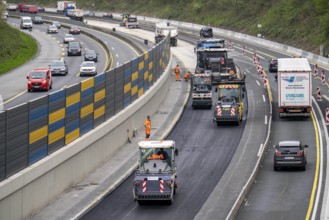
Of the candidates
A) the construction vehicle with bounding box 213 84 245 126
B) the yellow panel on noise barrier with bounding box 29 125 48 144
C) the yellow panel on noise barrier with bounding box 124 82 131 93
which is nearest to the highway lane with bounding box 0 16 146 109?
the yellow panel on noise barrier with bounding box 124 82 131 93

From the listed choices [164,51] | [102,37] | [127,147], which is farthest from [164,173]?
[102,37]

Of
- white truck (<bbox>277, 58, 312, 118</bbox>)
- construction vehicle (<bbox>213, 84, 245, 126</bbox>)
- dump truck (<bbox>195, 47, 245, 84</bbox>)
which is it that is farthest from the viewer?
dump truck (<bbox>195, 47, 245, 84</bbox>)

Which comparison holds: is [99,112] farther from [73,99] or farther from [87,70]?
[87,70]

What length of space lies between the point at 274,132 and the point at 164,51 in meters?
22.0

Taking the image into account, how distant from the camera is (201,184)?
140ft

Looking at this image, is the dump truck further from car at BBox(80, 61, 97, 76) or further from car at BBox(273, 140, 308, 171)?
car at BBox(273, 140, 308, 171)

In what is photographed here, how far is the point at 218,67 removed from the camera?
78.7m

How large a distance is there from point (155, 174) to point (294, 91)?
25676mm

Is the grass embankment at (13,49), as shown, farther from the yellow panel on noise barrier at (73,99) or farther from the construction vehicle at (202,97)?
the yellow panel on noise barrier at (73,99)

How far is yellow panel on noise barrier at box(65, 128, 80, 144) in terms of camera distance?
40375 millimetres

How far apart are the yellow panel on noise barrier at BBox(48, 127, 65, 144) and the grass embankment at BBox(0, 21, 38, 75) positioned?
153 feet

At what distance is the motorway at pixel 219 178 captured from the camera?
37156 millimetres

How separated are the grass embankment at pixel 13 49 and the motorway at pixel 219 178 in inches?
1308

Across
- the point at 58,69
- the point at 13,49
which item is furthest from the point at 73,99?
the point at 13,49
